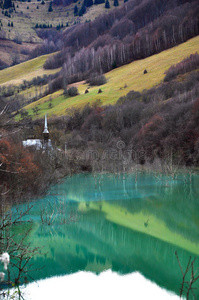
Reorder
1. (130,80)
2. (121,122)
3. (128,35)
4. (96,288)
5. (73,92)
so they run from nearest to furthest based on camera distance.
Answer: (96,288) → (121,122) → (130,80) → (73,92) → (128,35)

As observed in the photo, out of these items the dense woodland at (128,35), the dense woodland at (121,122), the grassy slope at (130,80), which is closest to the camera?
the dense woodland at (121,122)

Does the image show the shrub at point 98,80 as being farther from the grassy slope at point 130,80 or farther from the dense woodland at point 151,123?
the dense woodland at point 151,123

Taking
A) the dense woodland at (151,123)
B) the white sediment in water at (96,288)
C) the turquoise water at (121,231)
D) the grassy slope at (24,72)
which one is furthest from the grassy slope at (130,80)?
the white sediment in water at (96,288)

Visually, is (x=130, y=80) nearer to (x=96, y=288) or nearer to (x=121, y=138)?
(x=121, y=138)

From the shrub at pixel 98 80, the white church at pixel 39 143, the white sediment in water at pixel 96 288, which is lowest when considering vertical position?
the white sediment in water at pixel 96 288

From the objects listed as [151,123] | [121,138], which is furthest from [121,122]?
[151,123]

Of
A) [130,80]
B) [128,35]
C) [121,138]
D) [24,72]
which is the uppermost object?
[128,35]
